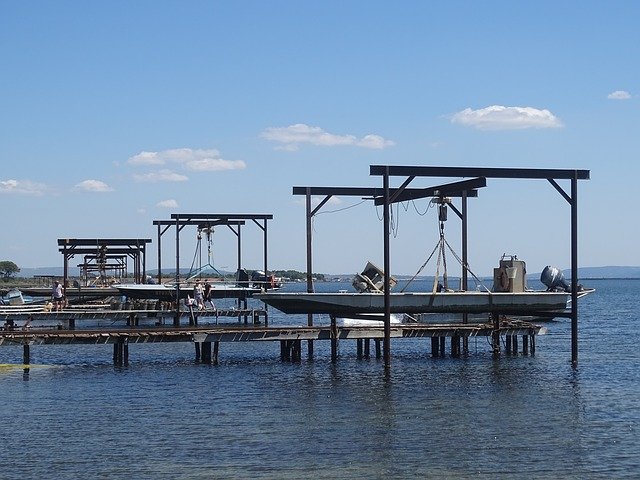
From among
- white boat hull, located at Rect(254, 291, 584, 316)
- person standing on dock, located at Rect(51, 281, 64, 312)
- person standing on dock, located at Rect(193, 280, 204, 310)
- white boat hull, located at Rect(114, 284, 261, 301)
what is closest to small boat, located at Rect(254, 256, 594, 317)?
white boat hull, located at Rect(254, 291, 584, 316)

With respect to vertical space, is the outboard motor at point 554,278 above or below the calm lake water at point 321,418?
above

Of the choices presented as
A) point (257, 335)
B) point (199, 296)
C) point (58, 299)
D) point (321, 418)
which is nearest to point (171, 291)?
point (199, 296)

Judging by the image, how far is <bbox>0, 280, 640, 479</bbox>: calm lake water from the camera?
19859mm

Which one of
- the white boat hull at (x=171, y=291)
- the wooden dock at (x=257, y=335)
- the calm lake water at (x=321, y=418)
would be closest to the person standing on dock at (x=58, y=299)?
the white boat hull at (x=171, y=291)

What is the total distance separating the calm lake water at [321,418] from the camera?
19859 mm

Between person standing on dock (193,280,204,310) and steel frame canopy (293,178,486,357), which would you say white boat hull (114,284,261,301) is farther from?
steel frame canopy (293,178,486,357)

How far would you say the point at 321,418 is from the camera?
2525cm

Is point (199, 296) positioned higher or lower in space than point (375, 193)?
lower

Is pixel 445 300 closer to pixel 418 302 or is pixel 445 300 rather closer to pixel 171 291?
pixel 418 302

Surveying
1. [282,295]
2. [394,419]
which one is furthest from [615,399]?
[282,295]

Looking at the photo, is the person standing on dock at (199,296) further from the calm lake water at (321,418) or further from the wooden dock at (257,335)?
the wooden dock at (257,335)

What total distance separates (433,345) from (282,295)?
1050 cm

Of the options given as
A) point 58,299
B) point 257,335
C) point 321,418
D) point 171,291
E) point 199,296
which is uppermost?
point 171,291

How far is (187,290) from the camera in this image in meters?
54.5
